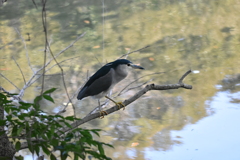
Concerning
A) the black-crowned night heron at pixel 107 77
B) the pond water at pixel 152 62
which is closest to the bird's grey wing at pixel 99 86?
the black-crowned night heron at pixel 107 77

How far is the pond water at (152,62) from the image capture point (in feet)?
11.1

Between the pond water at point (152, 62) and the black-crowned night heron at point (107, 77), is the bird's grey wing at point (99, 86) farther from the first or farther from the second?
the pond water at point (152, 62)

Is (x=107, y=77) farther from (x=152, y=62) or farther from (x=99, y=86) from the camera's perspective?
(x=152, y=62)

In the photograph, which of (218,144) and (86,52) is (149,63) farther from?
(218,144)

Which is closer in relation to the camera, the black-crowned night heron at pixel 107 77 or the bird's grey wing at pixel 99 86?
the black-crowned night heron at pixel 107 77

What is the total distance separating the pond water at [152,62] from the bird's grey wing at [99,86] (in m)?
0.22

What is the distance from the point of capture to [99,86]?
2277 millimetres

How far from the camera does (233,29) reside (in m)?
5.99

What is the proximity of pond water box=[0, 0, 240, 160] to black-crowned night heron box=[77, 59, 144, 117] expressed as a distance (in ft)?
0.72

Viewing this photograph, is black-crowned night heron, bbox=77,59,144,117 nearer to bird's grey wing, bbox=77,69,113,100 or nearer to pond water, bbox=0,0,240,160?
bird's grey wing, bbox=77,69,113,100

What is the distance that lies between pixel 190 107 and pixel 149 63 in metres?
1.27

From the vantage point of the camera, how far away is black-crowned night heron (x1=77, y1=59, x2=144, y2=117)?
212 centimetres

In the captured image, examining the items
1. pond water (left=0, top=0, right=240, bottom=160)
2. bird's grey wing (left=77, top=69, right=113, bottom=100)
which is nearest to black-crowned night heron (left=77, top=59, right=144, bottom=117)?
bird's grey wing (left=77, top=69, right=113, bottom=100)

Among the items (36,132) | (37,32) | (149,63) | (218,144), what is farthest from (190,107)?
(37,32)
